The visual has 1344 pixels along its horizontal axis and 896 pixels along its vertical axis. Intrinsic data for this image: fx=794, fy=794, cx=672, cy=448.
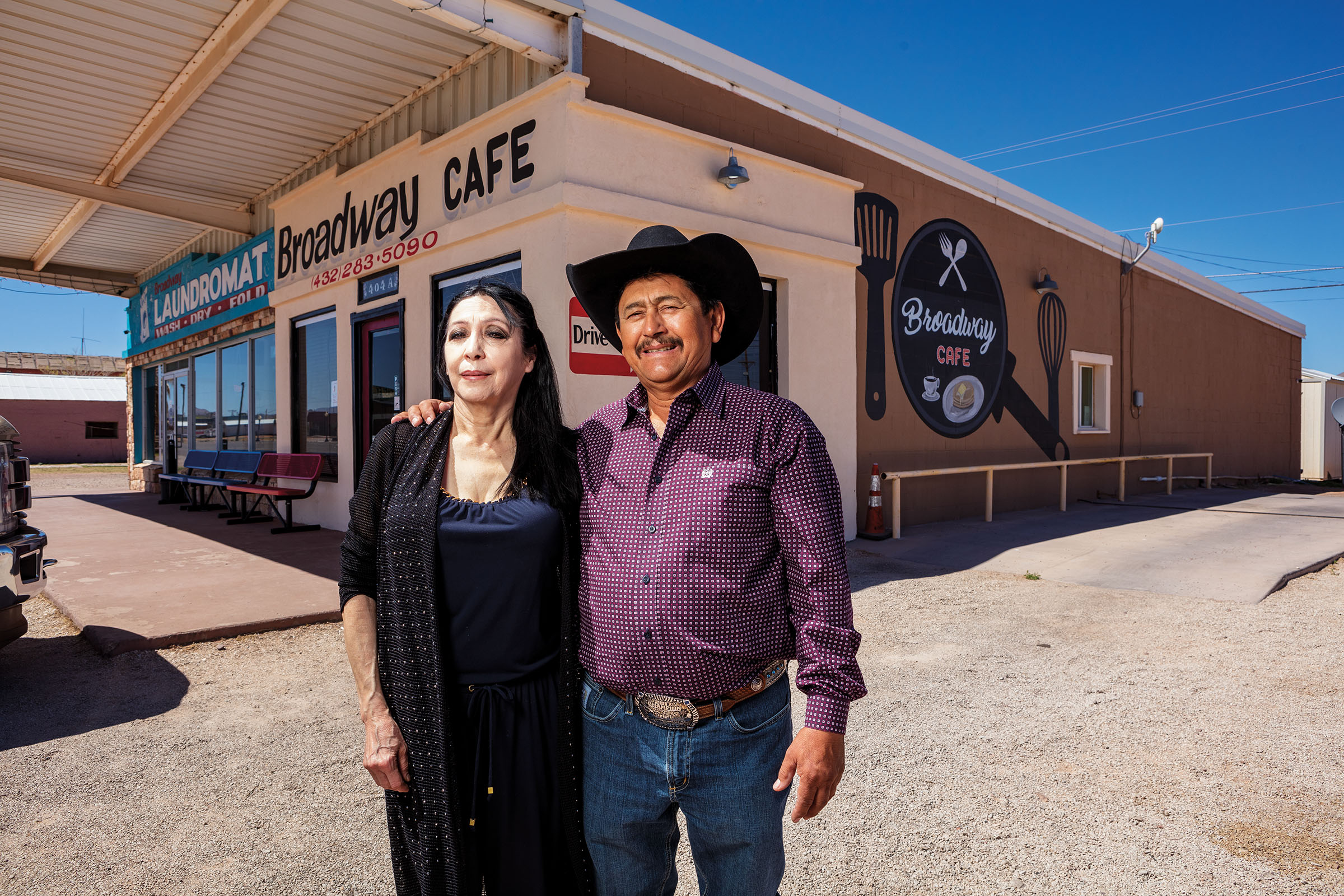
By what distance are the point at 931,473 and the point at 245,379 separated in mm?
10200

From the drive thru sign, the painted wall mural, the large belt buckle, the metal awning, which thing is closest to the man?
the large belt buckle

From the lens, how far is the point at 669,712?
1542 millimetres

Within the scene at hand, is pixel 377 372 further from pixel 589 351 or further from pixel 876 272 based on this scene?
pixel 876 272

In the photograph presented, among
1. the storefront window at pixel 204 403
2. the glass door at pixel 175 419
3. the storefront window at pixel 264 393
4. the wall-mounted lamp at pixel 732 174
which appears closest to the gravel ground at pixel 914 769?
the wall-mounted lamp at pixel 732 174

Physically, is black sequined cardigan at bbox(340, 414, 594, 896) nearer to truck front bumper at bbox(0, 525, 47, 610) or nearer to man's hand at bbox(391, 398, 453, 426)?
man's hand at bbox(391, 398, 453, 426)

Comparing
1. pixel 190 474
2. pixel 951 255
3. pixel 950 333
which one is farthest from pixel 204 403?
pixel 951 255

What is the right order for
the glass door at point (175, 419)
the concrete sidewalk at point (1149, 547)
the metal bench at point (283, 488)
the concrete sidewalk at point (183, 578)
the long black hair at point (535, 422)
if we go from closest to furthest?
the long black hair at point (535, 422)
the concrete sidewalk at point (183, 578)
the concrete sidewalk at point (1149, 547)
the metal bench at point (283, 488)
the glass door at point (175, 419)

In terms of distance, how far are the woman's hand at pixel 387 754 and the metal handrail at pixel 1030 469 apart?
25.1ft

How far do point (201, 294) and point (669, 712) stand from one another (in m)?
14.9

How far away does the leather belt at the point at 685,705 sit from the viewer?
1530 millimetres

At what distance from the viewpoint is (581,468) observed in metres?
1.79

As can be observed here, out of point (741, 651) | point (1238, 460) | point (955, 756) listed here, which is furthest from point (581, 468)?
point (1238, 460)

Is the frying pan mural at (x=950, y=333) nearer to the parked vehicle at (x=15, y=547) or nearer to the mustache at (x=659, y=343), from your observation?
the parked vehicle at (x=15, y=547)

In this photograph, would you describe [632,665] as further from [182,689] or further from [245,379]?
[245,379]
